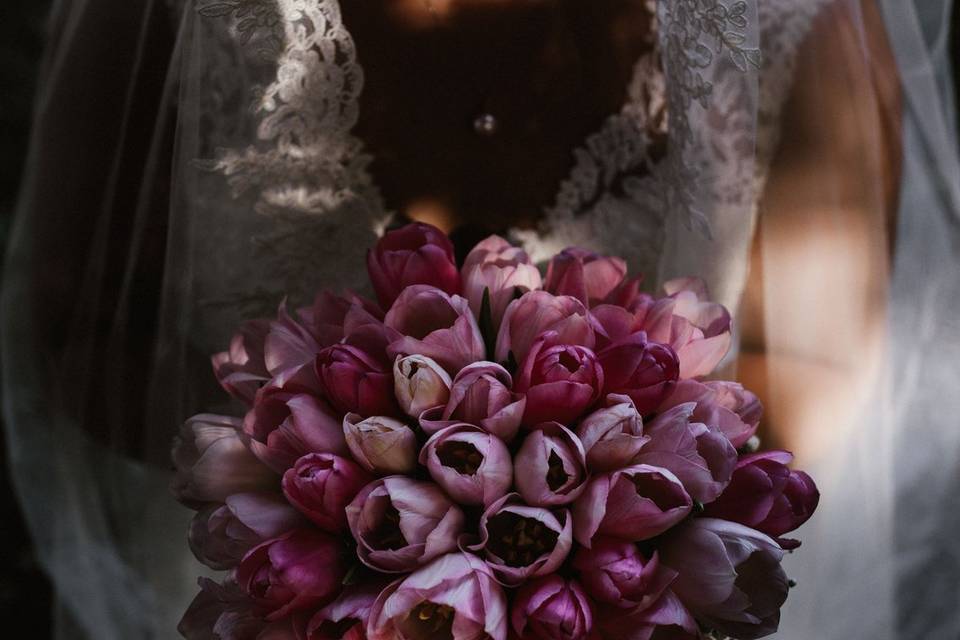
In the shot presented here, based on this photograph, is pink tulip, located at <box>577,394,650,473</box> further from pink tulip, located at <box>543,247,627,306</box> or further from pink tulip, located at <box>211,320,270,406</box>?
pink tulip, located at <box>211,320,270,406</box>

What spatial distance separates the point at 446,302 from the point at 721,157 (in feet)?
0.96

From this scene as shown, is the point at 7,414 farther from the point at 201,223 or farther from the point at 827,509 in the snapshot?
the point at 827,509

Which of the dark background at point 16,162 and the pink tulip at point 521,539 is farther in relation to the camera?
the dark background at point 16,162

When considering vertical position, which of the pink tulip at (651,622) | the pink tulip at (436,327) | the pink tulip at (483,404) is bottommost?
the pink tulip at (651,622)

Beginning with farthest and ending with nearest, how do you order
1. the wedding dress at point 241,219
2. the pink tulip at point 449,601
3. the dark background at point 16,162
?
the dark background at point 16,162 < the wedding dress at point 241,219 < the pink tulip at point 449,601

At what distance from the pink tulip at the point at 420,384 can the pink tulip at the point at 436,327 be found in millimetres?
12

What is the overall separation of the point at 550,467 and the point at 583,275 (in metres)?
0.14

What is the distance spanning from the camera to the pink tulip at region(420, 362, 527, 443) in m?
0.44

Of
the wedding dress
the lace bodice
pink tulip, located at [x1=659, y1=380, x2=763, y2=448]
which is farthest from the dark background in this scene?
pink tulip, located at [x1=659, y1=380, x2=763, y2=448]

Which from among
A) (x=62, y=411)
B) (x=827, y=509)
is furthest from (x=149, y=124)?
(x=827, y=509)

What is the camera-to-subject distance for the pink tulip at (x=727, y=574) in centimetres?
44

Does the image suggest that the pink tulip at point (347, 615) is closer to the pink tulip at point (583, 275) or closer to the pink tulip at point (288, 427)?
the pink tulip at point (288, 427)

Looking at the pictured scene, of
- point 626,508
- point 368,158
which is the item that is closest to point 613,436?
point 626,508

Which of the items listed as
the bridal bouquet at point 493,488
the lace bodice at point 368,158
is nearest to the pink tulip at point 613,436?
the bridal bouquet at point 493,488
